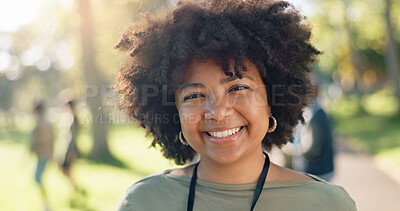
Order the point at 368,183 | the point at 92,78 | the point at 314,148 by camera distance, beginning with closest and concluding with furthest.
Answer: the point at 314,148 → the point at 368,183 → the point at 92,78

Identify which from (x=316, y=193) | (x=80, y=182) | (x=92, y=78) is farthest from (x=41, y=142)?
(x=316, y=193)

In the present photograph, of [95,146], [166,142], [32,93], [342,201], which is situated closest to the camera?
[342,201]

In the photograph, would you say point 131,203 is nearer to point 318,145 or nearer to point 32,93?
point 318,145

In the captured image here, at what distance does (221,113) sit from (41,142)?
6.07 metres

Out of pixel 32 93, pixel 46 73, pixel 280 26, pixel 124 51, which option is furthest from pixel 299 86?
pixel 32 93

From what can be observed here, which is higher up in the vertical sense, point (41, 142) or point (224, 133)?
point (224, 133)

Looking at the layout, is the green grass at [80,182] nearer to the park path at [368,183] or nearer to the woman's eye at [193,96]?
the woman's eye at [193,96]

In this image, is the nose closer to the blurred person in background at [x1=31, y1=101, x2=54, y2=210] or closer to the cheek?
the cheek

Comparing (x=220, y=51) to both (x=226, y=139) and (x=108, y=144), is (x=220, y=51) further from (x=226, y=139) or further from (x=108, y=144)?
(x=108, y=144)

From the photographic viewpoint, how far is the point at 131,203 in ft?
7.54

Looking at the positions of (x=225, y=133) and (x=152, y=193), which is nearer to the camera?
(x=225, y=133)

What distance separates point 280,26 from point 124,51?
1005 millimetres

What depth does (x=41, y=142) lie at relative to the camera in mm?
7348

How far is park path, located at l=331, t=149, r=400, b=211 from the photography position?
23.0 ft
